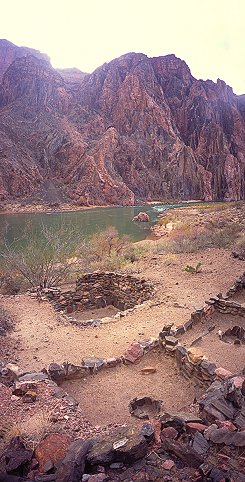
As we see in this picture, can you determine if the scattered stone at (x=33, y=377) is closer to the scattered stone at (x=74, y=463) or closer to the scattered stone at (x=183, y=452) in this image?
the scattered stone at (x=74, y=463)

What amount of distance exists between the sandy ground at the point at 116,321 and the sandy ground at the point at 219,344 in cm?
Result: 88

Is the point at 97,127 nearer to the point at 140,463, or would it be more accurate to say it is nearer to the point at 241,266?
the point at 241,266

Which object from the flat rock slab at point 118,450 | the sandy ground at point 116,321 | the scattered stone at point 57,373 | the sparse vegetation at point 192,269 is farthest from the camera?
the sparse vegetation at point 192,269

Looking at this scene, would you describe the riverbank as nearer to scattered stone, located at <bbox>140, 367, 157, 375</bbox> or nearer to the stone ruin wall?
the stone ruin wall

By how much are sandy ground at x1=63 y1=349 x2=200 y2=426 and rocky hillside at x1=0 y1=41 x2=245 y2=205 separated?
77.1m

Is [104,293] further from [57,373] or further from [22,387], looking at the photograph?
[22,387]

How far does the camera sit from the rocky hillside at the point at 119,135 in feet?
299

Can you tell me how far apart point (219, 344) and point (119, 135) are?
364ft

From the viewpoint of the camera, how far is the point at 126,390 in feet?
22.2

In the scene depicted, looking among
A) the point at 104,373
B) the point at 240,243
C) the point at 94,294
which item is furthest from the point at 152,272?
the point at 104,373

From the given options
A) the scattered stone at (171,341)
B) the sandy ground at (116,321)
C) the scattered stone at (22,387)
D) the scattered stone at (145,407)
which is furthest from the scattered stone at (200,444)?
the sandy ground at (116,321)

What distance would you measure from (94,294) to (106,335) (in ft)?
14.7

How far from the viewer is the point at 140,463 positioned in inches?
142

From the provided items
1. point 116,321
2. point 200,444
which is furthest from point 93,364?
Result: point 200,444
